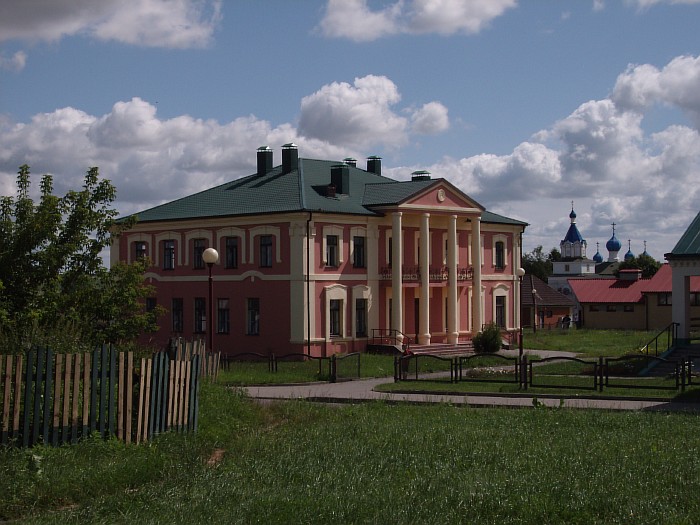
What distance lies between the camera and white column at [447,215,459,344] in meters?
47.2

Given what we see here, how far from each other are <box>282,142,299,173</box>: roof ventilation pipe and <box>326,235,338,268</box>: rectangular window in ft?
18.8

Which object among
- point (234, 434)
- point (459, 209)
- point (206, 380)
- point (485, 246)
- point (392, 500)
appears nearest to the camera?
point (392, 500)

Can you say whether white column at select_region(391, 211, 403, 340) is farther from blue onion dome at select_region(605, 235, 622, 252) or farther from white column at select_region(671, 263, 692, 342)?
blue onion dome at select_region(605, 235, 622, 252)

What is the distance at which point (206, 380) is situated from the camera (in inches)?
733

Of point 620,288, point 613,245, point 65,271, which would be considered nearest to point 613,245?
point 613,245

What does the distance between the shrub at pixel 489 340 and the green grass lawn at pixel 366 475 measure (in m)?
28.7

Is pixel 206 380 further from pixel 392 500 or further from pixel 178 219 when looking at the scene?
pixel 178 219

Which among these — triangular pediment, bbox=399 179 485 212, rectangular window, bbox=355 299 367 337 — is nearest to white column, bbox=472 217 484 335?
triangular pediment, bbox=399 179 485 212

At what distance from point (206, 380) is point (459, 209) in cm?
3044

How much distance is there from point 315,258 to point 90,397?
95.1 feet

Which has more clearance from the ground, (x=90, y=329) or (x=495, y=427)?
(x=90, y=329)

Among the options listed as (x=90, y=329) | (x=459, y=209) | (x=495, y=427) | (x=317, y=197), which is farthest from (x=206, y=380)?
(x=459, y=209)

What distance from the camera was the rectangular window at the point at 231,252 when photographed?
4447 centimetres

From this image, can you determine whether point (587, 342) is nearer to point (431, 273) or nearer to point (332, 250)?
point (431, 273)
